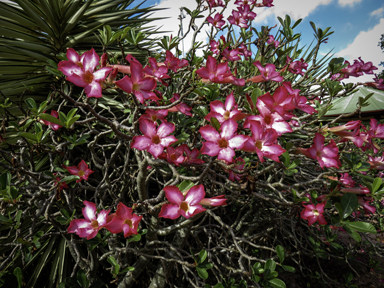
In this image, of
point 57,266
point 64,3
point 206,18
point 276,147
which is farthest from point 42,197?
point 64,3

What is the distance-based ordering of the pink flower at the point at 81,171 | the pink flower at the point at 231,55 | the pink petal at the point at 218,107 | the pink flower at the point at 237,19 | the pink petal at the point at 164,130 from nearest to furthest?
the pink petal at the point at 164,130, the pink petal at the point at 218,107, the pink flower at the point at 81,171, the pink flower at the point at 231,55, the pink flower at the point at 237,19

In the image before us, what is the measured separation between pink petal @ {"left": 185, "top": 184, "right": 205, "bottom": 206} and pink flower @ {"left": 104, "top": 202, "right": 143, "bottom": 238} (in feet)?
0.65

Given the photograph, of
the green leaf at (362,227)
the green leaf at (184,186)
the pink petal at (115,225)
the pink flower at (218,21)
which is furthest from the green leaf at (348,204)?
the pink flower at (218,21)

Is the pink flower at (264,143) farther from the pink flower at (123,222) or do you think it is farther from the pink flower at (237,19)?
the pink flower at (237,19)

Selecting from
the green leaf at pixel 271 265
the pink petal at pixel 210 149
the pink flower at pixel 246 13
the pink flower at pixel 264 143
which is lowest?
the green leaf at pixel 271 265

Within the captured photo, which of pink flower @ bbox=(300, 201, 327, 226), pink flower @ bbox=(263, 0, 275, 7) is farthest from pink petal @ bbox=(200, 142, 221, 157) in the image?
pink flower @ bbox=(263, 0, 275, 7)

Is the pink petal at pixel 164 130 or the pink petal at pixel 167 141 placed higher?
the pink petal at pixel 164 130

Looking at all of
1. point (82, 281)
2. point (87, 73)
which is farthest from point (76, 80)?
point (82, 281)

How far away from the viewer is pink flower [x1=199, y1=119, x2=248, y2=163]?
2.24ft

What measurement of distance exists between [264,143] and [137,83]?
0.45 m

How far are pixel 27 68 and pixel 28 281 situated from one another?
165 centimetres

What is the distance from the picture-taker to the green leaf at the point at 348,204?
32.1 inches

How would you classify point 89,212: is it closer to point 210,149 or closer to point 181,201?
point 181,201

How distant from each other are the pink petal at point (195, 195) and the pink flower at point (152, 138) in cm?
16
